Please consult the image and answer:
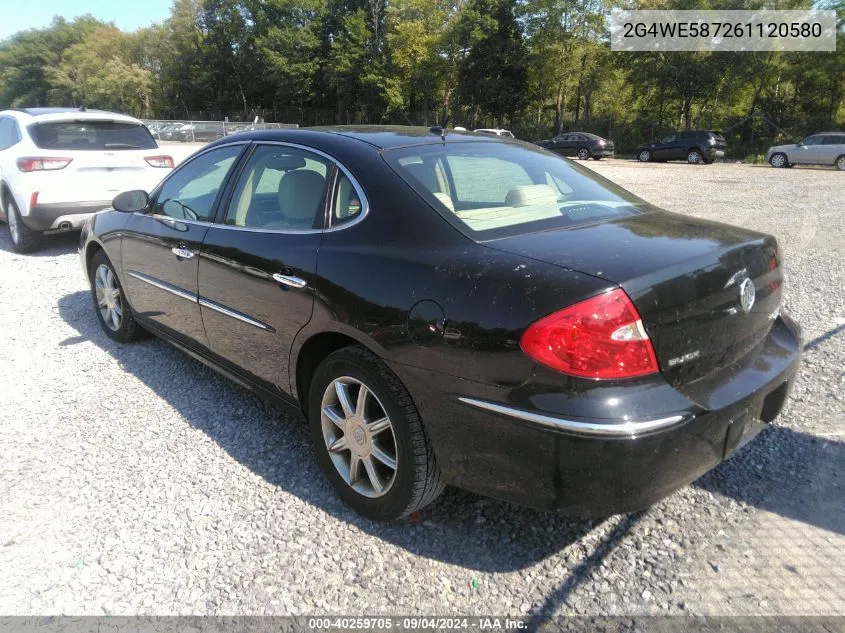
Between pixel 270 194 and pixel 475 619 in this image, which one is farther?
pixel 270 194

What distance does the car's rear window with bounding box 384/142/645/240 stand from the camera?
259 centimetres

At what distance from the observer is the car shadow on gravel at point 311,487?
2.52 metres

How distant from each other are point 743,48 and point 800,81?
3556 mm

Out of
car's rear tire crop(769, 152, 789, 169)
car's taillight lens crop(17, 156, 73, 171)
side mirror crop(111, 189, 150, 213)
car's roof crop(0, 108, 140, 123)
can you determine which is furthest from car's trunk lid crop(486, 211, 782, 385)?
car's rear tire crop(769, 152, 789, 169)

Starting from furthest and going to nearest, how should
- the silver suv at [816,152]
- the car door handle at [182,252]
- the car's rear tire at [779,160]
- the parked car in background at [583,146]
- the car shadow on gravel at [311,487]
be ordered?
the parked car in background at [583,146] → the car's rear tire at [779,160] → the silver suv at [816,152] → the car door handle at [182,252] → the car shadow on gravel at [311,487]

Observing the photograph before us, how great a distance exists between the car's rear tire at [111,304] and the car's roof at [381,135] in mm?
1843

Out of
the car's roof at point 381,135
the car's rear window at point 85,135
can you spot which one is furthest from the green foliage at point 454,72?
the car's roof at point 381,135

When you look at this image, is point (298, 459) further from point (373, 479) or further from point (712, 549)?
point (712, 549)

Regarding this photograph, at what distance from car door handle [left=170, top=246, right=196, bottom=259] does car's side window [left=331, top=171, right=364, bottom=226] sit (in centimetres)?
119

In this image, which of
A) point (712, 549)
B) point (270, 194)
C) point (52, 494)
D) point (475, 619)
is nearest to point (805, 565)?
point (712, 549)

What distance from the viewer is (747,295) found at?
2396 millimetres

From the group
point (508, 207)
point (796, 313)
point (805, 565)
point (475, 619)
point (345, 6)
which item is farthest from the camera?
point (345, 6)

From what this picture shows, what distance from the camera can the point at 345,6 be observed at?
5672 cm

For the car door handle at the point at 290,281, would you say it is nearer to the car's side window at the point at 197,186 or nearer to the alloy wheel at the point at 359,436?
the alloy wheel at the point at 359,436
